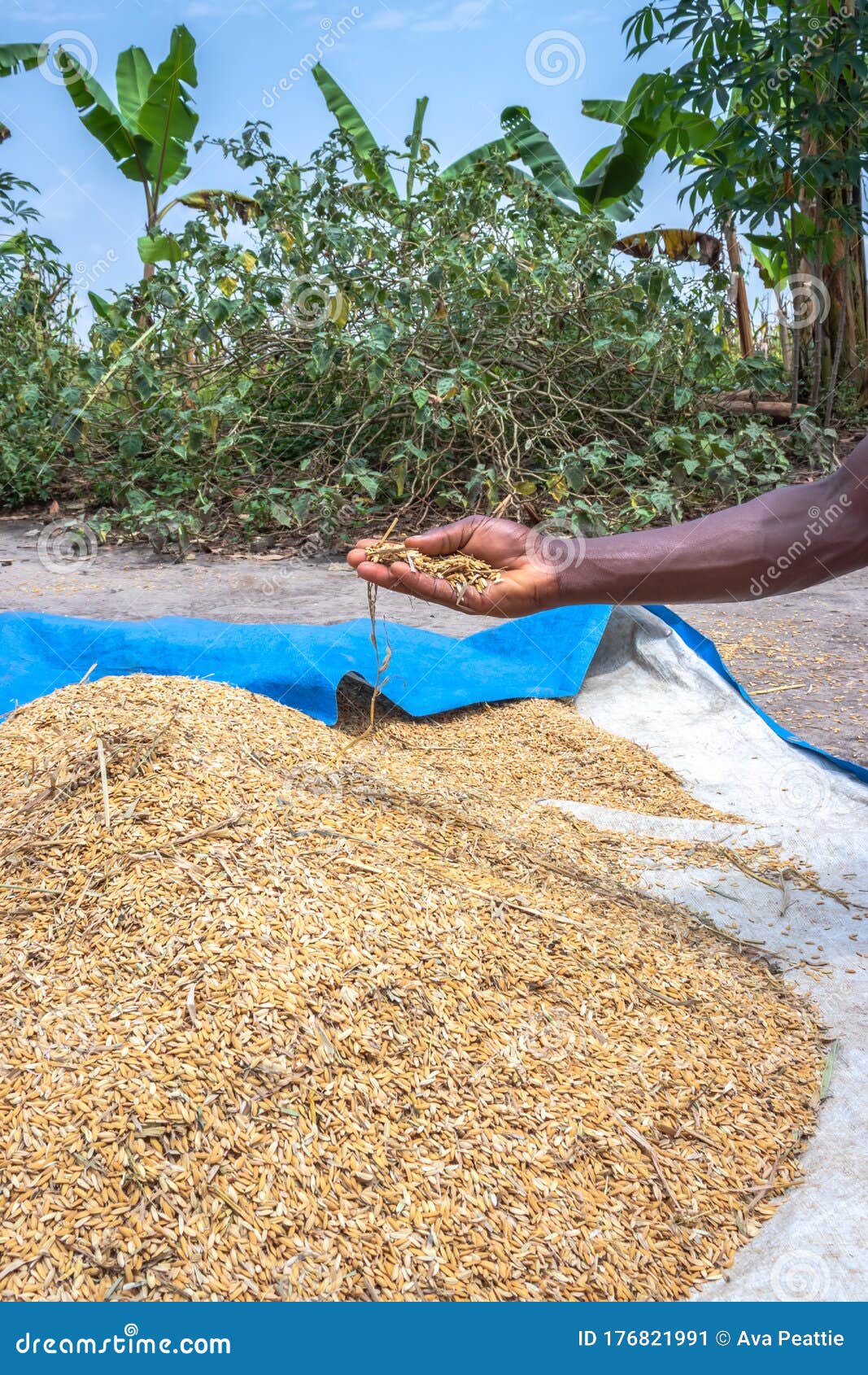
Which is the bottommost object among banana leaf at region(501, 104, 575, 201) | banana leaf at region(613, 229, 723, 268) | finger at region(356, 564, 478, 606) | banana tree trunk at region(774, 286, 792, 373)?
finger at region(356, 564, 478, 606)

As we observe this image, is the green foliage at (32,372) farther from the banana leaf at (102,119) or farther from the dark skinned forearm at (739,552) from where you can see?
the dark skinned forearm at (739,552)

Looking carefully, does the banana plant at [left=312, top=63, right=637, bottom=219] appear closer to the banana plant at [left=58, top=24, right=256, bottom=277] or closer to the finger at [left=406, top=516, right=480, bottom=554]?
the banana plant at [left=58, top=24, right=256, bottom=277]

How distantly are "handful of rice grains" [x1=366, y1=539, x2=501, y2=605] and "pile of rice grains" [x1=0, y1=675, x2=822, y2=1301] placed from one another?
16.9 inches

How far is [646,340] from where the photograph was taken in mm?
5414

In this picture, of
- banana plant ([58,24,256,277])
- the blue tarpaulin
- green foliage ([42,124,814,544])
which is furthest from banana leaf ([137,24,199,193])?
the blue tarpaulin

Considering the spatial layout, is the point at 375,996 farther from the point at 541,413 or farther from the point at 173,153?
the point at 173,153

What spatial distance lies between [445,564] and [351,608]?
233 centimetres

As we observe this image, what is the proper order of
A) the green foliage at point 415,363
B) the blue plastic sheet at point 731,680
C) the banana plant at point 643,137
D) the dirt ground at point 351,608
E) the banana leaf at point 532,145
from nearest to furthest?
the blue plastic sheet at point 731,680, the dirt ground at point 351,608, the green foliage at point 415,363, the banana plant at point 643,137, the banana leaf at point 532,145

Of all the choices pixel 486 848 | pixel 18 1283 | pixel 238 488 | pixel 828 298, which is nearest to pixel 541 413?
pixel 238 488

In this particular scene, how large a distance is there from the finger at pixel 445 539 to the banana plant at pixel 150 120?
217 inches

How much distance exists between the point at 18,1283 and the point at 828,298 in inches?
273

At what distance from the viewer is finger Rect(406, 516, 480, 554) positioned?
6.64 ft

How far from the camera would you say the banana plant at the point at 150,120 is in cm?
720

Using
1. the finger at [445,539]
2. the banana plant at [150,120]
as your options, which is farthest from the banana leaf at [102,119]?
the finger at [445,539]
